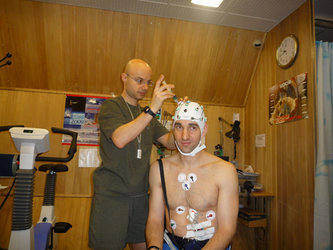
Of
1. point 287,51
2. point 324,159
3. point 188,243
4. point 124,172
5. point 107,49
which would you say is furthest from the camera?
point 107,49

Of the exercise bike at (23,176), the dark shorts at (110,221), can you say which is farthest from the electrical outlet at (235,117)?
the exercise bike at (23,176)

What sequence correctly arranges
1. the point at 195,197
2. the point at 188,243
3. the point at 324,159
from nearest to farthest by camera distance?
1. the point at 188,243
2. the point at 195,197
3. the point at 324,159

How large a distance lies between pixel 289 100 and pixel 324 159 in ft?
2.80

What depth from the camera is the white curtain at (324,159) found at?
2.48 metres

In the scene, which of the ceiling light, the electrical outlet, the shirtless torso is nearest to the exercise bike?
the shirtless torso

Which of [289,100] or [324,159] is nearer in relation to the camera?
[324,159]

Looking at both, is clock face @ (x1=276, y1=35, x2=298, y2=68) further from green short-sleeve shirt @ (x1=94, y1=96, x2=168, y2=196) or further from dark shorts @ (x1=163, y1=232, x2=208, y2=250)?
dark shorts @ (x1=163, y1=232, x2=208, y2=250)

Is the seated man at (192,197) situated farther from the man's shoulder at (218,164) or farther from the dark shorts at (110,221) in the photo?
the dark shorts at (110,221)

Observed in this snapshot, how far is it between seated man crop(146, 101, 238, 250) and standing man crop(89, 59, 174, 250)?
18 centimetres

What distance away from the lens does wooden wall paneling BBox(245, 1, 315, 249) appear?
2.68m

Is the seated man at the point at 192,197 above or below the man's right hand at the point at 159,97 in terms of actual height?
below

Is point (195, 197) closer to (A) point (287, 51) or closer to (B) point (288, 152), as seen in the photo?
(B) point (288, 152)

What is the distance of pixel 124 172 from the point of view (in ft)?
6.11

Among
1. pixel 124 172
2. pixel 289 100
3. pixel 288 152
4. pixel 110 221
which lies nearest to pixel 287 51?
pixel 289 100
